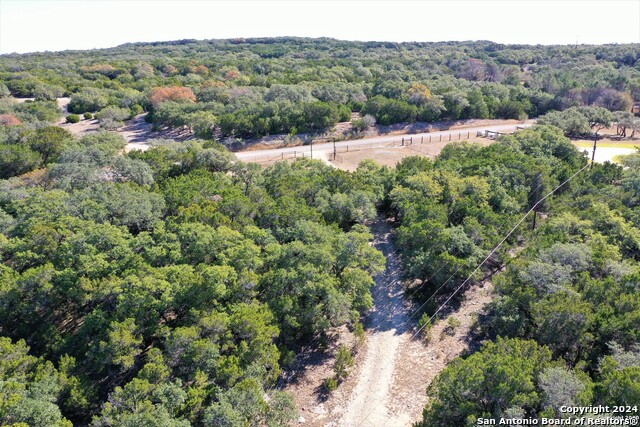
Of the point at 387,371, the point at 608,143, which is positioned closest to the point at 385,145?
the point at 608,143

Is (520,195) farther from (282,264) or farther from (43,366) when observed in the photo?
(43,366)

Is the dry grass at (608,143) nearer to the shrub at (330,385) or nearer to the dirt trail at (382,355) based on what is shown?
the dirt trail at (382,355)

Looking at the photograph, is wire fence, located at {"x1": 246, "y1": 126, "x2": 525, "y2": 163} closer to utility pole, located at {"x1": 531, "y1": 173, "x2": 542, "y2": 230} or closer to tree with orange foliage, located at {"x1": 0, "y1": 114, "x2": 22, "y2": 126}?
utility pole, located at {"x1": 531, "y1": 173, "x2": 542, "y2": 230}

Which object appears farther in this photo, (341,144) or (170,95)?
(170,95)

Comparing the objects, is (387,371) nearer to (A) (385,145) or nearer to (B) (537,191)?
(B) (537,191)

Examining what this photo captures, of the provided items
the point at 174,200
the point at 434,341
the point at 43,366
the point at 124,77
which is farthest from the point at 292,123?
the point at 124,77

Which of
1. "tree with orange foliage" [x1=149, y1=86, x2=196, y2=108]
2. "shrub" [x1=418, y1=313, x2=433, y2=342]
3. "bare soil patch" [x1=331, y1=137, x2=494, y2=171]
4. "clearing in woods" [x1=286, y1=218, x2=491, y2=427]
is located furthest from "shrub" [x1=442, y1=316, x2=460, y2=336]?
"tree with orange foliage" [x1=149, y1=86, x2=196, y2=108]
